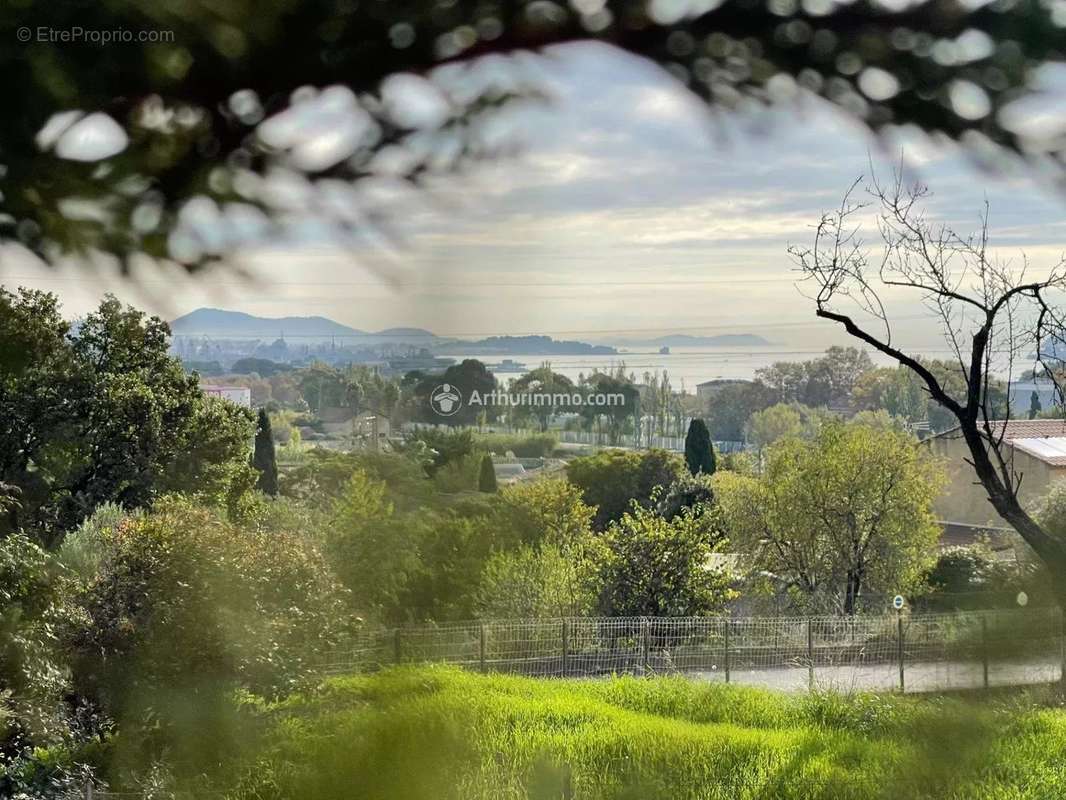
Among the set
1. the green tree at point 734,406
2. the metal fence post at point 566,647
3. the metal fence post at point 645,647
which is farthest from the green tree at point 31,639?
the metal fence post at point 645,647

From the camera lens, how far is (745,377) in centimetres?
106

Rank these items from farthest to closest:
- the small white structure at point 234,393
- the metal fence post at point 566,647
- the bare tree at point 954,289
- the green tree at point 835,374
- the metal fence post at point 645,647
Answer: the metal fence post at point 645,647, the metal fence post at point 566,647, the green tree at point 835,374, the bare tree at point 954,289, the small white structure at point 234,393

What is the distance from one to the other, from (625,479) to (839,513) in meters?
0.68

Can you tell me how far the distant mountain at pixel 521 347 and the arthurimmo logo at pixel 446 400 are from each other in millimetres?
15

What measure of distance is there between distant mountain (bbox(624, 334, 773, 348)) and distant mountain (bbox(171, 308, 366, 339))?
0.29m

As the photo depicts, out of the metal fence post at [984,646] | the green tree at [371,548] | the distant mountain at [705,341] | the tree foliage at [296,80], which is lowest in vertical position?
the metal fence post at [984,646]

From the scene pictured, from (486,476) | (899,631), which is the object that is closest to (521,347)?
(486,476)

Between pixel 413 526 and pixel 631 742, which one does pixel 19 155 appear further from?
pixel 631 742

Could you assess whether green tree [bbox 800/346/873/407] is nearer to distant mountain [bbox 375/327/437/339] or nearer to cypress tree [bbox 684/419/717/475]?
cypress tree [bbox 684/419/717/475]

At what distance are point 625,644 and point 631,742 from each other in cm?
94

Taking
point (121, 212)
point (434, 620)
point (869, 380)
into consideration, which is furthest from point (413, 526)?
point (869, 380)

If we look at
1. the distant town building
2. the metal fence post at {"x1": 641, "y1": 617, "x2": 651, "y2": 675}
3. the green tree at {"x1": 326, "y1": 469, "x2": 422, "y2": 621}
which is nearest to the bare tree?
the distant town building

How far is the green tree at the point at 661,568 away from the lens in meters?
2.99

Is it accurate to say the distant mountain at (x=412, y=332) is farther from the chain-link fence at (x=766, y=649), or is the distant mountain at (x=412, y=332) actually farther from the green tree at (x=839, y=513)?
the green tree at (x=839, y=513)
